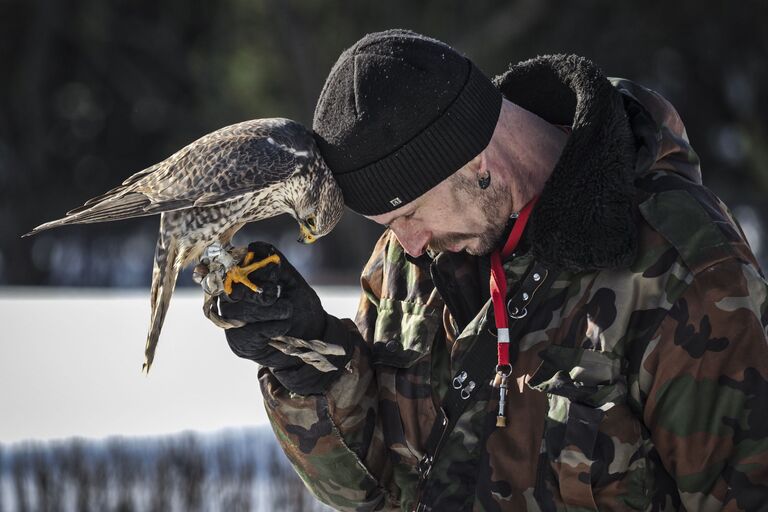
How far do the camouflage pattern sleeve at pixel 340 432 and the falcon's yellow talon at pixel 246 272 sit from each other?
191 millimetres

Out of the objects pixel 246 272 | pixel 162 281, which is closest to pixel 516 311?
pixel 246 272

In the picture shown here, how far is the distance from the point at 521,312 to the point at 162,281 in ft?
2.65

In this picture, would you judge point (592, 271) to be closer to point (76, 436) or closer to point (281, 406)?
point (281, 406)

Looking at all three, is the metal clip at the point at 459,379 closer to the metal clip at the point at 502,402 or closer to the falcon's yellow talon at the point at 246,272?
the metal clip at the point at 502,402

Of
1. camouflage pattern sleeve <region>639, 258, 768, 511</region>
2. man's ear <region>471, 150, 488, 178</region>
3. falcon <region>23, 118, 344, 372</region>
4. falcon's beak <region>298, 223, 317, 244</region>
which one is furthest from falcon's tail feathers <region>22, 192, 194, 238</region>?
camouflage pattern sleeve <region>639, 258, 768, 511</region>

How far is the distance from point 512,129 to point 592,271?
1.16 ft

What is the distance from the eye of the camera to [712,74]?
1166cm

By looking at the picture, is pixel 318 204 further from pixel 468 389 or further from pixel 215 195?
pixel 468 389

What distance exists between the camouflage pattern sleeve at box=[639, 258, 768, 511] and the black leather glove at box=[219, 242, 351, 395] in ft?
2.26

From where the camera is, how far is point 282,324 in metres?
2.12

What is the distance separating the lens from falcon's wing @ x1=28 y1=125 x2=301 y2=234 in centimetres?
221

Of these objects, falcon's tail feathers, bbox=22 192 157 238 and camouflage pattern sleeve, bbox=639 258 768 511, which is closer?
camouflage pattern sleeve, bbox=639 258 768 511

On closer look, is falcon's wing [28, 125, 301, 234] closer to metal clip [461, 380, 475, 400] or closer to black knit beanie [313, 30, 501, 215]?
black knit beanie [313, 30, 501, 215]

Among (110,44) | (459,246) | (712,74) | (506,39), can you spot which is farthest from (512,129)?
(110,44)
